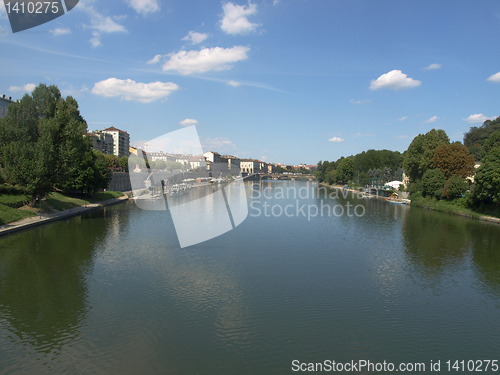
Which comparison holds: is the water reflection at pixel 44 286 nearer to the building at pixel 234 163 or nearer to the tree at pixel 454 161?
the tree at pixel 454 161

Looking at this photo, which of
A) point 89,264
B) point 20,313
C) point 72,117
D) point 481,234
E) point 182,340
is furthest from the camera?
point 72,117

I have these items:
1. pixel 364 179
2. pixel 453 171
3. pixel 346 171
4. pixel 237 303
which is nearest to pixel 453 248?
pixel 237 303

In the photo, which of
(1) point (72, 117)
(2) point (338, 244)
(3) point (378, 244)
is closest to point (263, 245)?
(2) point (338, 244)

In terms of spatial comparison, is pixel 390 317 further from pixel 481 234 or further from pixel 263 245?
pixel 481 234

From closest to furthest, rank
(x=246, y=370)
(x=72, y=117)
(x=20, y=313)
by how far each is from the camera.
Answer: (x=246, y=370)
(x=20, y=313)
(x=72, y=117)

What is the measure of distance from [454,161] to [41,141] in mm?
30624

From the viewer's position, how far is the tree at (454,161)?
28922 millimetres

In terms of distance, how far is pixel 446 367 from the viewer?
5855 mm

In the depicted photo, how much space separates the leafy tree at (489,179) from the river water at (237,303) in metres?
6.79

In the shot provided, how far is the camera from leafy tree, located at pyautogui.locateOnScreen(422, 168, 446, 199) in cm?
2883

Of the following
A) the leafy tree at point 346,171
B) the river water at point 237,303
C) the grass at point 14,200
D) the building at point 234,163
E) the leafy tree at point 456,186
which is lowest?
the river water at point 237,303

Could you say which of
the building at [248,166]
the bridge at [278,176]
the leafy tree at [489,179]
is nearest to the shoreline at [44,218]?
the leafy tree at [489,179]

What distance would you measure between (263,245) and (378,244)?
5.20 metres

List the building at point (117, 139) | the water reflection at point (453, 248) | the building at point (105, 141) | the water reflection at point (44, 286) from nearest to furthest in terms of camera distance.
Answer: the water reflection at point (44, 286), the water reflection at point (453, 248), the building at point (105, 141), the building at point (117, 139)
